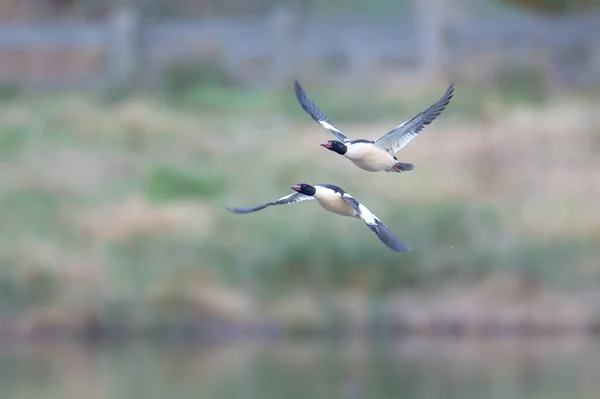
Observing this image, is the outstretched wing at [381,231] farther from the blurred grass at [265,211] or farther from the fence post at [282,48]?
the fence post at [282,48]

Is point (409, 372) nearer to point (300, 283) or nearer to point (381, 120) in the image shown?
point (300, 283)

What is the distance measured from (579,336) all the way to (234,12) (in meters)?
11.0

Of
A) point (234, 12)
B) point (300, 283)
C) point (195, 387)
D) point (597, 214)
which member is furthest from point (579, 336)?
point (234, 12)

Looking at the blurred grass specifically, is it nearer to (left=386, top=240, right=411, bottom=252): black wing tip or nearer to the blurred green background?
the blurred green background

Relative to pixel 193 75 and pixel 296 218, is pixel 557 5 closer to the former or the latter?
pixel 193 75

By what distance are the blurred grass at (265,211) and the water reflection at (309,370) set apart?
0.71 m

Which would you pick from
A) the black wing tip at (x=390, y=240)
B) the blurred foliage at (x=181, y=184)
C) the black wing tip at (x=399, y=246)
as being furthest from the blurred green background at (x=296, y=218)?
the black wing tip at (x=399, y=246)

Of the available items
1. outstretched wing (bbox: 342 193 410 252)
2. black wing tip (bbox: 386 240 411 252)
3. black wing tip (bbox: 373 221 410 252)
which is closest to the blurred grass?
outstretched wing (bbox: 342 193 410 252)

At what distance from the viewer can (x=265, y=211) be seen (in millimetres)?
14336

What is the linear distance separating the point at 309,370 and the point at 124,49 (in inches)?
269

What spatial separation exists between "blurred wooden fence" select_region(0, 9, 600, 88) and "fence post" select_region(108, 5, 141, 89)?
1 centimetres

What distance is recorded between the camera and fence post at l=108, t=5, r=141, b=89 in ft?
58.6

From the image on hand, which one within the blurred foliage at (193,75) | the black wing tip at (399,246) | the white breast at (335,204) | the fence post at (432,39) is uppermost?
the black wing tip at (399,246)

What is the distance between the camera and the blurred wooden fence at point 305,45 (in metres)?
17.8
